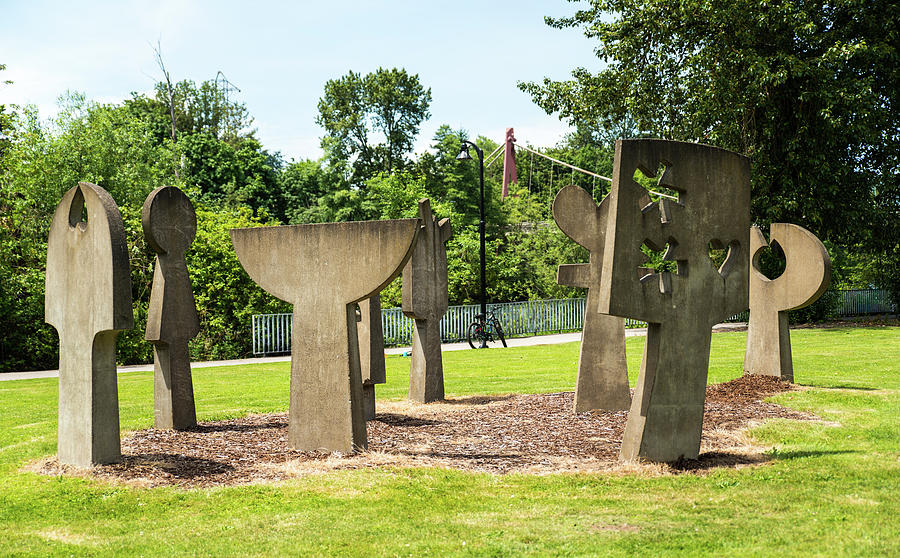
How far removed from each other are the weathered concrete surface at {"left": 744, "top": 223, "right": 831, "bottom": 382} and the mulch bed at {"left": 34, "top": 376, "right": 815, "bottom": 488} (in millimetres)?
1243

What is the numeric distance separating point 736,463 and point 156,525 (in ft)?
17.1

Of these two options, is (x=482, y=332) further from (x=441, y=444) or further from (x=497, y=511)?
(x=497, y=511)

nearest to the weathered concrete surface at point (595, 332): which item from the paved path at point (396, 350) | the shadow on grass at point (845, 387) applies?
the shadow on grass at point (845, 387)

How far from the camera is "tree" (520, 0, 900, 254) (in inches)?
998

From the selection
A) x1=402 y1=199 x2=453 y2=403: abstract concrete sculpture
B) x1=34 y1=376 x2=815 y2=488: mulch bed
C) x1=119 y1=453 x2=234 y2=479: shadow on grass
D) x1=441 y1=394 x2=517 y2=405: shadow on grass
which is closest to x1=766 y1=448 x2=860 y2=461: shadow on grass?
x1=34 y1=376 x2=815 y2=488: mulch bed

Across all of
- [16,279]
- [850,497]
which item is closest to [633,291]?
[850,497]

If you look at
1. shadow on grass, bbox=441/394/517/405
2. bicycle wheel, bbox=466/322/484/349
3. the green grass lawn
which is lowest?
the green grass lawn

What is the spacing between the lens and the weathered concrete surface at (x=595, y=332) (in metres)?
11.1

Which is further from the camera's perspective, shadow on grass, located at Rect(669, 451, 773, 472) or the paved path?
the paved path

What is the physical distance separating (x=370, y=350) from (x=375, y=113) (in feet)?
139

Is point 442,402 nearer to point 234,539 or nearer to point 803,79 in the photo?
point 234,539

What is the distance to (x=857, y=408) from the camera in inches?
441

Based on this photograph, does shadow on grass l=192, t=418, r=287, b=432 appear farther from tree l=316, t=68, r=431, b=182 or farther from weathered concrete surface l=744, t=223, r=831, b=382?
tree l=316, t=68, r=431, b=182

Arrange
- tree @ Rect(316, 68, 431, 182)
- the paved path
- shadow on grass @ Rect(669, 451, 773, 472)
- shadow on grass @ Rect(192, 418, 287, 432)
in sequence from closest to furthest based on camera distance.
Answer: shadow on grass @ Rect(669, 451, 773, 472)
shadow on grass @ Rect(192, 418, 287, 432)
the paved path
tree @ Rect(316, 68, 431, 182)
